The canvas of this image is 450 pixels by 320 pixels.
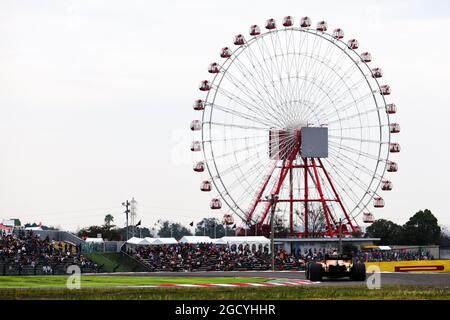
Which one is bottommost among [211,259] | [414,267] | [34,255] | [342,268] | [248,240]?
[414,267]

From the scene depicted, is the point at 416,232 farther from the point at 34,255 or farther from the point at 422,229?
the point at 34,255

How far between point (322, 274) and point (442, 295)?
39.2 ft

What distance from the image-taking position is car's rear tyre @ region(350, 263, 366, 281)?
135 ft

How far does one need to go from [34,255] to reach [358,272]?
34.6 metres

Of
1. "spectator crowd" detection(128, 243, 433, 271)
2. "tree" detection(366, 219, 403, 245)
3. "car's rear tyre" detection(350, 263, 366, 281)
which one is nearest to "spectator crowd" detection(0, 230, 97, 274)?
"spectator crowd" detection(128, 243, 433, 271)

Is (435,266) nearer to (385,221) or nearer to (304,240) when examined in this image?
(304,240)

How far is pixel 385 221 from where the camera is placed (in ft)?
564

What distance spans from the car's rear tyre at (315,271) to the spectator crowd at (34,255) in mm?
26715

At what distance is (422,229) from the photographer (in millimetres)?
150750

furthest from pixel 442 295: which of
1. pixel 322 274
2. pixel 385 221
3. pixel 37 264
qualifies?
pixel 385 221

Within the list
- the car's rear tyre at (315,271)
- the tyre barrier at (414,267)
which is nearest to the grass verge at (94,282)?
the car's rear tyre at (315,271)

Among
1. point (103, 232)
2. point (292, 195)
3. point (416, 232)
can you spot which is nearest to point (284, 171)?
point (292, 195)

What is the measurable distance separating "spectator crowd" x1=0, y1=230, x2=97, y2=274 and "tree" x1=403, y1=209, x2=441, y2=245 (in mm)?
82320

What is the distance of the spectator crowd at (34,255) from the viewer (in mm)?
64562
